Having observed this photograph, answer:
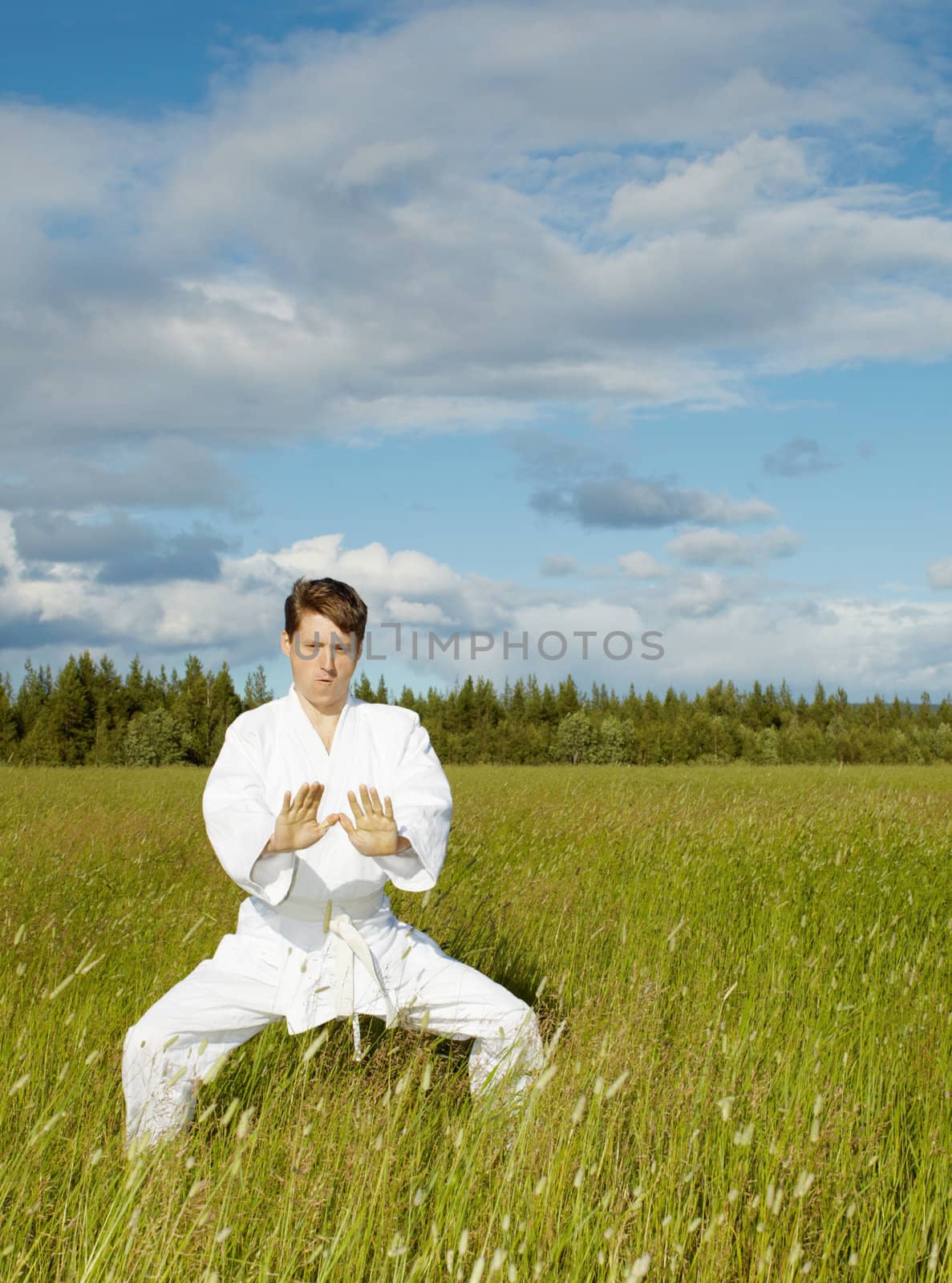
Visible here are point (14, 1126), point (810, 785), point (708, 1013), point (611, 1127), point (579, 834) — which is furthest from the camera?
point (810, 785)

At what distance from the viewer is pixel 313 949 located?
349 cm

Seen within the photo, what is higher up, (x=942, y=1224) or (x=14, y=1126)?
(x=14, y=1126)

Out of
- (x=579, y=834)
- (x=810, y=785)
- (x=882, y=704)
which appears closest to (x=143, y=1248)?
(x=579, y=834)

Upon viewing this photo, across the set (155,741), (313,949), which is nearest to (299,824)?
(313,949)

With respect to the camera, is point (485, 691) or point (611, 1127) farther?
point (485, 691)

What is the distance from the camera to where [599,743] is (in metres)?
73.1

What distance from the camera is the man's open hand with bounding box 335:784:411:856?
10.6 feet

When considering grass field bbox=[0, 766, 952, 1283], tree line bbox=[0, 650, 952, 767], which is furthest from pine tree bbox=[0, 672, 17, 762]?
→ grass field bbox=[0, 766, 952, 1283]

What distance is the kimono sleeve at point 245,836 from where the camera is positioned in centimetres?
327

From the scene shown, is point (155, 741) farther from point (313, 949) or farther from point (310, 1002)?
point (310, 1002)

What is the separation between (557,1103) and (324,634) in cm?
183

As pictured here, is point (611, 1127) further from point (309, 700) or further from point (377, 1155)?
point (309, 700)

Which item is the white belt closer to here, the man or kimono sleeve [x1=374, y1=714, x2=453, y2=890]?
the man

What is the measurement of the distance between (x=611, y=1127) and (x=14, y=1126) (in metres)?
1.91
